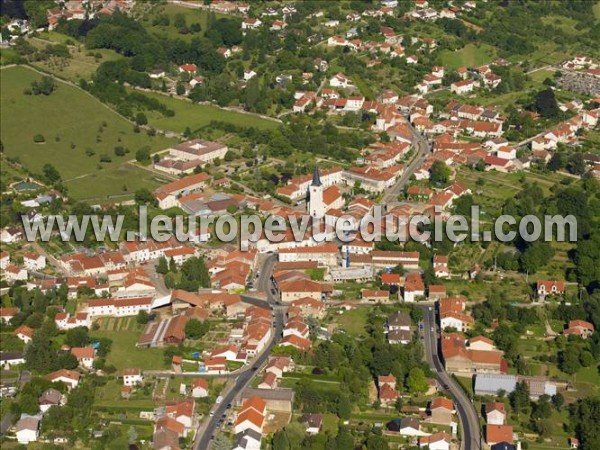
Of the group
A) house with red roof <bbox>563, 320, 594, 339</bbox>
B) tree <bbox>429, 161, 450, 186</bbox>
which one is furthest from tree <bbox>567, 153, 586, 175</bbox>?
house with red roof <bbox>563, 320, 594, 339</bbox>

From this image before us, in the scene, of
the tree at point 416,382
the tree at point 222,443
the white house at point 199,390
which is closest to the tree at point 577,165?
the tree at point 416,382

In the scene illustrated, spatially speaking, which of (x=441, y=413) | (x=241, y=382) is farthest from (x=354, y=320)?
(x=441, y=413)

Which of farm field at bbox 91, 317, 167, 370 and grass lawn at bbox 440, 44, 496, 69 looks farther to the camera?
grass lawn at bbox 440, 44, 496, 69

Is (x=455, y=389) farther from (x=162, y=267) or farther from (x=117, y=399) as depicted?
(x=162, y=267)

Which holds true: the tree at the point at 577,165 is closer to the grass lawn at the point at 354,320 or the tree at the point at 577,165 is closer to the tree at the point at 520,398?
the grass lawn at the point at 354,320

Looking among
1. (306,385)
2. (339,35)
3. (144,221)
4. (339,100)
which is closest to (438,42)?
(339,35)

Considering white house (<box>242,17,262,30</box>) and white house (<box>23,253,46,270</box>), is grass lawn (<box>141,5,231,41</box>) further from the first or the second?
white house (<box>23,253,46,270</box>)
